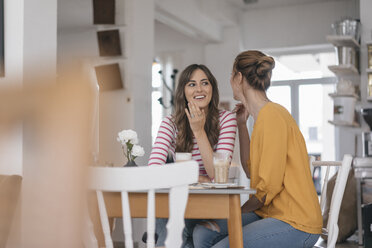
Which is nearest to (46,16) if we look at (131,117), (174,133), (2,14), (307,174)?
(2,14)

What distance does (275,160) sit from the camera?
174 cm

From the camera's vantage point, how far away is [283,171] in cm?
176

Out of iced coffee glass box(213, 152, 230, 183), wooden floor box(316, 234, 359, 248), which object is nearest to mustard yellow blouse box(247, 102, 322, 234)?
iced coffee glass box(213, 152, 230, 183)

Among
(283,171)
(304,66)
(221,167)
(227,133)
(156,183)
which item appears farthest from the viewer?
(304,66)

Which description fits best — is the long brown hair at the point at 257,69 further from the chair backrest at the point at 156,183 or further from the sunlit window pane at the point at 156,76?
the sunlit window pane at the point at 156,76

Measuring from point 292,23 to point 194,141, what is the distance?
18.7 feet

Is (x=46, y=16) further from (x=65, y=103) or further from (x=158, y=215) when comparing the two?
(x=65, y=103)

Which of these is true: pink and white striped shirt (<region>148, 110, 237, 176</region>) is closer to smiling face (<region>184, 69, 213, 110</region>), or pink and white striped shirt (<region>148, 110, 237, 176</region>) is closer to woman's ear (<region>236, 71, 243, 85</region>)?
smiling face (<region>184, 69, 213, 110</region>)

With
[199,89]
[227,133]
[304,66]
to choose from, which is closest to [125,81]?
[199,89]

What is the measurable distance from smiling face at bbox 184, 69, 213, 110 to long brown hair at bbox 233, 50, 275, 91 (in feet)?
1.85

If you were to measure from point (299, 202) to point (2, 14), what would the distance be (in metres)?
1.67

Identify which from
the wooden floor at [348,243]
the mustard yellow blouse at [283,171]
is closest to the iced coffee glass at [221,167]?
the mustard yellow blouse at [283,171]

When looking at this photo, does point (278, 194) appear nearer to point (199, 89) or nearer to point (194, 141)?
point (194, 141)

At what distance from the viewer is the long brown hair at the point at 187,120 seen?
243 centimetres
